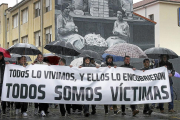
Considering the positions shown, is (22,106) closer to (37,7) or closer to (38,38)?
(38,38)

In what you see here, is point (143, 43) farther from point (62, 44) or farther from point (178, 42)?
point (62, 44)

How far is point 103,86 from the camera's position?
10430mm

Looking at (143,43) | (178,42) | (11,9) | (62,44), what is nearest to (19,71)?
(62,44)

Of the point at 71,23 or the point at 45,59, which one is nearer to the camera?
the point at 45,59

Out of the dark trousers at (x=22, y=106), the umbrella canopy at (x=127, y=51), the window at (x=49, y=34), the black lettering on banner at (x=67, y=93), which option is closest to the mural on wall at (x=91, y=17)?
the window at (x=49, y=34)

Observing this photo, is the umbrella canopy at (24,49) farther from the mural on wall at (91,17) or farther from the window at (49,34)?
the window at (49,34)

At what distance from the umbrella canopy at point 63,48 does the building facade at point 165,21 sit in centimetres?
3085

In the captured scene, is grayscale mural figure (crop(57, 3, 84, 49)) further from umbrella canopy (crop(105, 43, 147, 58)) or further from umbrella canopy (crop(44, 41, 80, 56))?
umbrella canopy (crop(105, 43, 147, 58))

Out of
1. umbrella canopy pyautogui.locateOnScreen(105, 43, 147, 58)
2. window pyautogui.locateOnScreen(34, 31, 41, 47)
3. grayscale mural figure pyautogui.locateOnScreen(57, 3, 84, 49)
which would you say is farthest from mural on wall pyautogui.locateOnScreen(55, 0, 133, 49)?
umbrella canopy pyautogui.locateOnScreen(105, 43, 147, 58)

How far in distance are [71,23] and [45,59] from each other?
19.5m

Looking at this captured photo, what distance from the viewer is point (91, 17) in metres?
32.9

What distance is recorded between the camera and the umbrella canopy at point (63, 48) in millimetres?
11431

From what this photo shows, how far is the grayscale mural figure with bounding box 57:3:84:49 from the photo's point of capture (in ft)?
103

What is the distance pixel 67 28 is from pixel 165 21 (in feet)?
52.1
